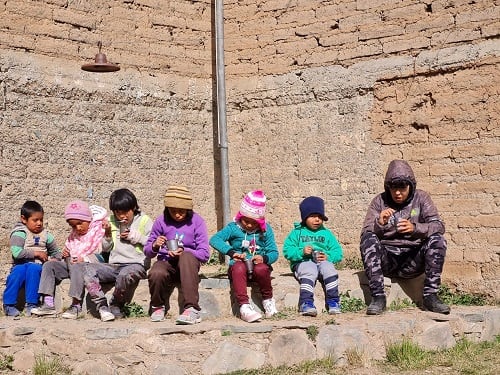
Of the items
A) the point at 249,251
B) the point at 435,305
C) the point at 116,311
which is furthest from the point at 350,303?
the point at 116,311

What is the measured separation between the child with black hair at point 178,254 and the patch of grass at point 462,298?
2.67m

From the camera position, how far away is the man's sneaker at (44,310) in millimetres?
7198

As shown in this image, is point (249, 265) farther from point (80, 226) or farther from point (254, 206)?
point (80, 226)

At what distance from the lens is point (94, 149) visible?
9391 millimetres

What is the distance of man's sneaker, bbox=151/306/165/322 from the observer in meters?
6.76

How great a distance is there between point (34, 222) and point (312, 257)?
2672mm

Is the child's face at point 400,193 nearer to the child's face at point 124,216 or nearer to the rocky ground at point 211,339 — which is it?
the rocky ground at point 211,339

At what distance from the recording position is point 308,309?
695 cm

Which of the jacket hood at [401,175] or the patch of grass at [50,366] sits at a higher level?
the jacket hood at [401,175]

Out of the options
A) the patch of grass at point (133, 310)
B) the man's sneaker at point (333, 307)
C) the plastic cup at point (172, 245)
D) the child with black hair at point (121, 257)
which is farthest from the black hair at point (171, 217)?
the man's sneaker at point (333, 307)

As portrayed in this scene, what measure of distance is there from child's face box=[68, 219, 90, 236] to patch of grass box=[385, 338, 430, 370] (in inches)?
119

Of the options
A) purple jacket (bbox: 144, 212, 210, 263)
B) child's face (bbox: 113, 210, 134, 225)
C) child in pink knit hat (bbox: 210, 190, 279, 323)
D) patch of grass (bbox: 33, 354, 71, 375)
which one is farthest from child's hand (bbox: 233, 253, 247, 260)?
patch of grass (bbox: 33, 354, 71, 375)

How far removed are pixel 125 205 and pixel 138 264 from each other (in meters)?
0.54

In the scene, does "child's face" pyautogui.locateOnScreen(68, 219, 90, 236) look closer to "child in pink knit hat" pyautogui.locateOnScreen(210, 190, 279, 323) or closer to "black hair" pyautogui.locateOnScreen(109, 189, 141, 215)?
"black hair" pyautogui.locateOnScreen(109, 189, 141, 215)
